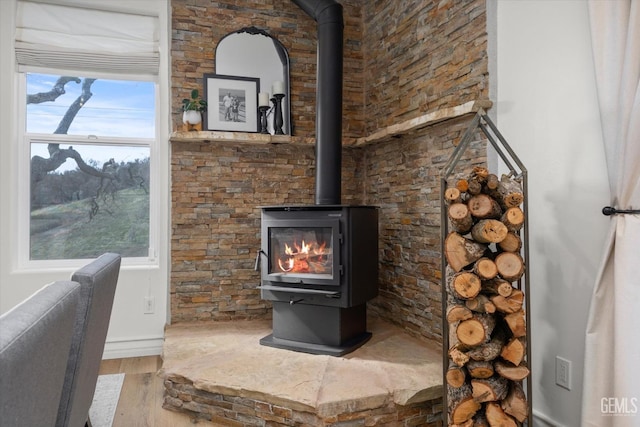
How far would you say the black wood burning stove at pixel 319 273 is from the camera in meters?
2.56

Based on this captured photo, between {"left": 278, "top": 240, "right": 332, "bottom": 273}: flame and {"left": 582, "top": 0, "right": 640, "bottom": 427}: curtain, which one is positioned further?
{"left": 278, "top": 240, "right": 332, "bottom": 273}: flame

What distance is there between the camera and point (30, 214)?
318 cm

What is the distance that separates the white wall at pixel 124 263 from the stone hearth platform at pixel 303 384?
24.8 inches

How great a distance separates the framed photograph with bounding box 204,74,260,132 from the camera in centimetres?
326

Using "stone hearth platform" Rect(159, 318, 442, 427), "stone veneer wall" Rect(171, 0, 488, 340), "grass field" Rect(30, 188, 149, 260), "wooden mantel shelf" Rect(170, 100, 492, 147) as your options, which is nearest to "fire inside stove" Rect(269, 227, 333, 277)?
"stone hearth platform" Rect(159, 318, 442, 427)

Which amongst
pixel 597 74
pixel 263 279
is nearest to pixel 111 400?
pixel 263 279

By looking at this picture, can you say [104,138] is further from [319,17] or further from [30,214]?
[319,17]

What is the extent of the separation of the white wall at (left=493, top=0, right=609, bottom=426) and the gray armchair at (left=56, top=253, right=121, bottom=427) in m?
1.83

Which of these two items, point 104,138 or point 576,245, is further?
point 104,138

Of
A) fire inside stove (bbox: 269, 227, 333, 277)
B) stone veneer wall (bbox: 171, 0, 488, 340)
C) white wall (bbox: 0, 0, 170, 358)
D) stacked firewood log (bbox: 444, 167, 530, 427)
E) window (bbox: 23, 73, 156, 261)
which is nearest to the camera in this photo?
stacked firewood log (bbox: 444, 167, 530, 427)

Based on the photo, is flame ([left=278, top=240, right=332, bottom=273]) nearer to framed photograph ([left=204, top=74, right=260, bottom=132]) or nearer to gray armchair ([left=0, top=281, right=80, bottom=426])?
framed photograph ([left=204, top=74, right=260, bottom=132])

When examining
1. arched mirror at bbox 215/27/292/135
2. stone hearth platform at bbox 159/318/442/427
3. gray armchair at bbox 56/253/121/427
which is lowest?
stone hearth platform at bbox 159/318/442/427

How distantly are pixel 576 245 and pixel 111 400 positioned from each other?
8.33 feet

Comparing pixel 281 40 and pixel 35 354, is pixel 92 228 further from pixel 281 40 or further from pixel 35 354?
pixel 35 354
